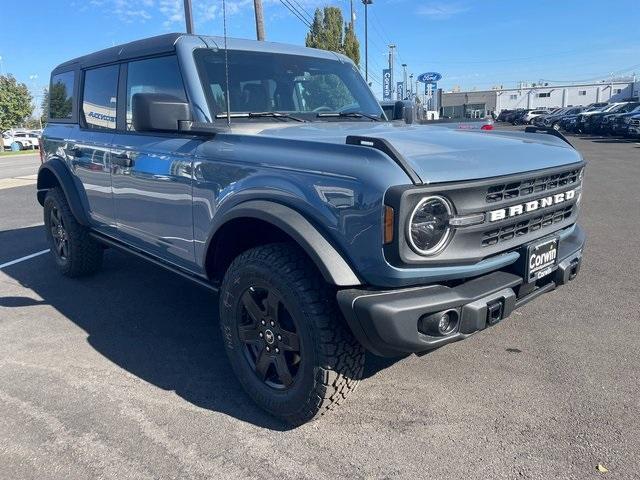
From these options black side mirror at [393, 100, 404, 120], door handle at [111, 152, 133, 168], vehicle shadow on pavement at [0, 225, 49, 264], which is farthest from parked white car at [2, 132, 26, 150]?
black side mirror at [393, 100, 404, 120]

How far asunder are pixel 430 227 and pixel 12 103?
4983 cm

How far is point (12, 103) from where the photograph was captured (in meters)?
43.9

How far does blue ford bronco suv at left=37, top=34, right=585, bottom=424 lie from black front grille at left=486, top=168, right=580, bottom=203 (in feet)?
0.04

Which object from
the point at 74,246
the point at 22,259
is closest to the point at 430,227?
the point at 74,246

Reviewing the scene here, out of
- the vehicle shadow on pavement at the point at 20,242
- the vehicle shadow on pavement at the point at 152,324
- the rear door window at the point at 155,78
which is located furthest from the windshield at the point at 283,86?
the vehicle shadow on pavement at the point at 20,242

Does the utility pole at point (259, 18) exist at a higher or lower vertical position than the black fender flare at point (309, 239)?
higher

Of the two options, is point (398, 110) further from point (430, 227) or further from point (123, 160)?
point (430, 227)

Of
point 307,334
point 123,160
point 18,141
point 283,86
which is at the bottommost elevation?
point 307,334

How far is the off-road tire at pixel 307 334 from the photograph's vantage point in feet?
8.30

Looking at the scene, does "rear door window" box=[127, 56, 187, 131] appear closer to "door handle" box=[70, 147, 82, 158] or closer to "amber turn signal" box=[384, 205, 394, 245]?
"door handle" box=[70, 147, 82, 158]

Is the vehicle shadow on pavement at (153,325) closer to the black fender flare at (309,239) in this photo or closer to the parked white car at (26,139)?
the black fender flare at (309,239)

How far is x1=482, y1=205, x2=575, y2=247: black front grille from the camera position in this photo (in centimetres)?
261

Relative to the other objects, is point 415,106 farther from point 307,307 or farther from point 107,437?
point 107,437

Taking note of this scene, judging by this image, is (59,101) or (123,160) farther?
(59,101)
